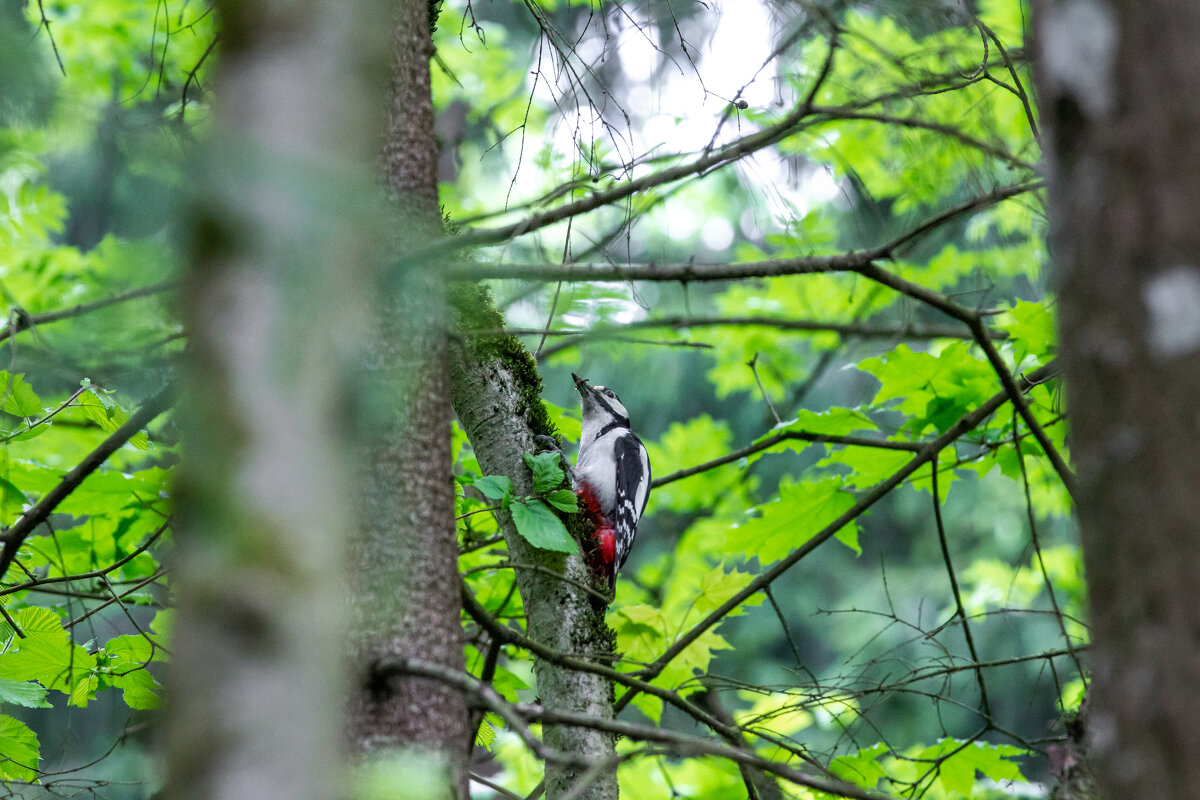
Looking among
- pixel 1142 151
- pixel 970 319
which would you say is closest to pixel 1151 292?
pixel 1142 151

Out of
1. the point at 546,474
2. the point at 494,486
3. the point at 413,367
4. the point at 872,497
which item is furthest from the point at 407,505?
the point at 872,497

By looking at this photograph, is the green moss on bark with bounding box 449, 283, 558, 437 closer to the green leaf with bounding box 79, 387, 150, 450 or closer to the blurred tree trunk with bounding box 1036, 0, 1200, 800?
the green leaf with bounding box 79, 387, 150, 450

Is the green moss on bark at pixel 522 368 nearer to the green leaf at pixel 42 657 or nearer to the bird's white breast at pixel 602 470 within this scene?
the green leaf at pixel 42 657

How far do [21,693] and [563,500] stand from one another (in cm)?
152

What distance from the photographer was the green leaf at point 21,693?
2490mm

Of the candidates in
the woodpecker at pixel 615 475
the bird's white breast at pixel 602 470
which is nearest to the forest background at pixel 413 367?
the woodpecker at pixel 615 475

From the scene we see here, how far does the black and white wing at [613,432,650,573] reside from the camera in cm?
500

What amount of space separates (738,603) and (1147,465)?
2.10 m

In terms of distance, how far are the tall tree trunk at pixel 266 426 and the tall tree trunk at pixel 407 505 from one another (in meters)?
0.31

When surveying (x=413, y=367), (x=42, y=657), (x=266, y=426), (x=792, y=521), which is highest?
(x=792, y=521)

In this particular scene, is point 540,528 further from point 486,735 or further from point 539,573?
point 486,735

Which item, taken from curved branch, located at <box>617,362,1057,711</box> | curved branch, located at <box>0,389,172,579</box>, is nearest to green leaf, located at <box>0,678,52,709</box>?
curved branch, located at <box>0,389,172,579</box>

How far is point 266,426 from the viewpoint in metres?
0.95

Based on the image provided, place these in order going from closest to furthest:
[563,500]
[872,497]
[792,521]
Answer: [563,500] → [872,497] → [792,521]
